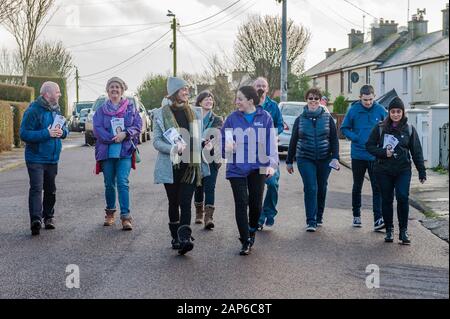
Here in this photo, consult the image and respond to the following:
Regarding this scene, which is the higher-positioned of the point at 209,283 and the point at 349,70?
the point at 349,70

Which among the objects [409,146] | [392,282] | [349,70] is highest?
[349,70]

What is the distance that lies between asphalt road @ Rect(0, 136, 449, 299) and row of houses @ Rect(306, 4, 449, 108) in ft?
101

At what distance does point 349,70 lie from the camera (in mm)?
61562

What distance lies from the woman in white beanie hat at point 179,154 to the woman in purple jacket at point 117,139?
170cm

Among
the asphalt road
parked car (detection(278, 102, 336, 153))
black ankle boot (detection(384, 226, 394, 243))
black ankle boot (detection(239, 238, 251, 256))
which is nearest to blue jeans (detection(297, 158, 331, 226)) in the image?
the asphalt road

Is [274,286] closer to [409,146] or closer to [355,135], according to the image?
[409,146]

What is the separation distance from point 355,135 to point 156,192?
16.3 ft

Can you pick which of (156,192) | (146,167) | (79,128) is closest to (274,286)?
(156,192)

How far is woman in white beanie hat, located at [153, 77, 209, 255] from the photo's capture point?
322 inches

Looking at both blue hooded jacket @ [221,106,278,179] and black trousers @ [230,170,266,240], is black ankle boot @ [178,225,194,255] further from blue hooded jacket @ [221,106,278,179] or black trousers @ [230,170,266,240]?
blue hooded jacket @ [221,106,278,179]

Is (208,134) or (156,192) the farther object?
(156,192)

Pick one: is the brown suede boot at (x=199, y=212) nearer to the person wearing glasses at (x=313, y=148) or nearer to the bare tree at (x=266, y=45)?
the person wearing glasses at (x=313, y=148)

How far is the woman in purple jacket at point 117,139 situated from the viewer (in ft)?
32.6

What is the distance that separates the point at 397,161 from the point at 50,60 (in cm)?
6679
